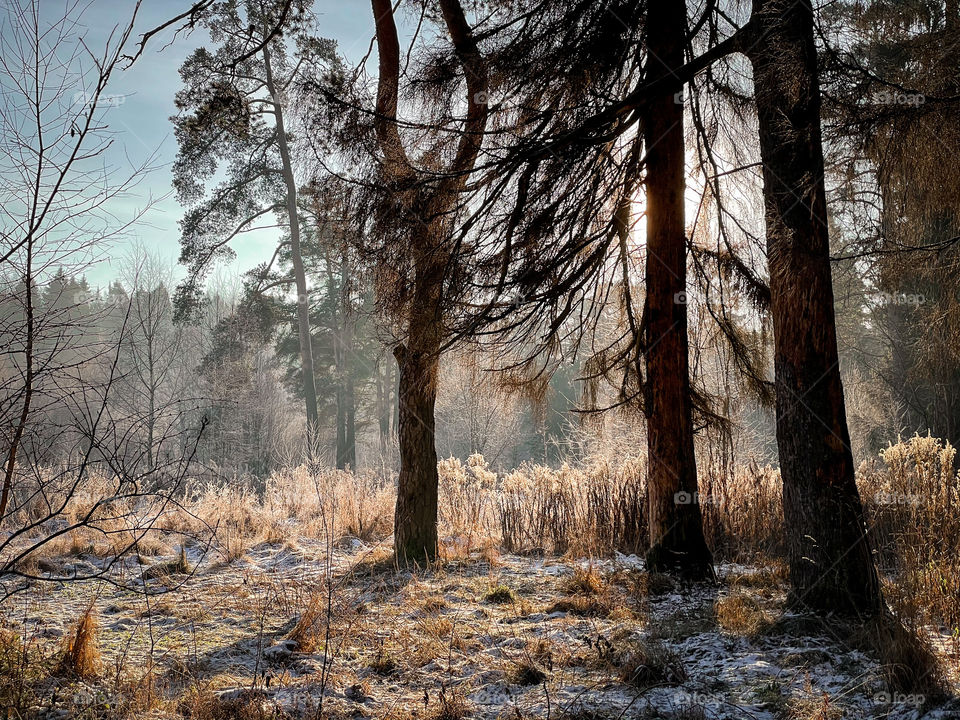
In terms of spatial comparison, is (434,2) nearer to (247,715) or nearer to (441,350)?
(441,350)

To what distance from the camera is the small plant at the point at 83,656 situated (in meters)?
3.21

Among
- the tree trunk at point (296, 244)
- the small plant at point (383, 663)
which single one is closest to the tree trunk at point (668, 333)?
the small plant at point (383, 663)

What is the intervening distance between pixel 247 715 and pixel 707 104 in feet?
19.1

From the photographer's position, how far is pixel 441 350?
208 inches

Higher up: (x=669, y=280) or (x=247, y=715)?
(x=669, y=280)

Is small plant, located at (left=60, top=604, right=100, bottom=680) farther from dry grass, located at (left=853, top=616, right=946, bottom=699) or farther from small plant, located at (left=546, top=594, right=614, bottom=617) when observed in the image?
dry grass, located at (left=853, top=616, right=946, bottom=699)

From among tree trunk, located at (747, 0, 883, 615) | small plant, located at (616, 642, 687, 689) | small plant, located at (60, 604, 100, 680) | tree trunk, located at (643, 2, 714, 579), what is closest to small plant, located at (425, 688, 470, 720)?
small plant, located at (616, 642, 687, 689)

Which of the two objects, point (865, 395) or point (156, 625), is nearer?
point (156, 625)

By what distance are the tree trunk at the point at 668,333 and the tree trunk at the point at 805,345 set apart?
1.16 metres

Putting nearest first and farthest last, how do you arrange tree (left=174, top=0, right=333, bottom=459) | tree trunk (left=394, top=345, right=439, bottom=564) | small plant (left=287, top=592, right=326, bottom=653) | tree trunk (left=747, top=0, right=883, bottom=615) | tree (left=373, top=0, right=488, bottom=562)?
small plant (left=287, top=592, right=326, bottom=653) → tree trunk (left=747, top=0, right=883, bottom=615) → tree (left=373, top=0, right=488, bottom=562) → tree trunk (left=394, top=345, right=439, bottom=564) → tree (left=174, top=0, right=333, bottom=459)

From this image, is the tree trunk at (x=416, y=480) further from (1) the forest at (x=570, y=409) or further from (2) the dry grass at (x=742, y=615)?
(2) the dry grass at (x=742, y=615)

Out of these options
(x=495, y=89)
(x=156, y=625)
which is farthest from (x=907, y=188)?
(x=156, y=625)

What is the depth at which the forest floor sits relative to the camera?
2912 millimetres

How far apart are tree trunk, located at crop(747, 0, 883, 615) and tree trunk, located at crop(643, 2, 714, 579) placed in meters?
1.16
